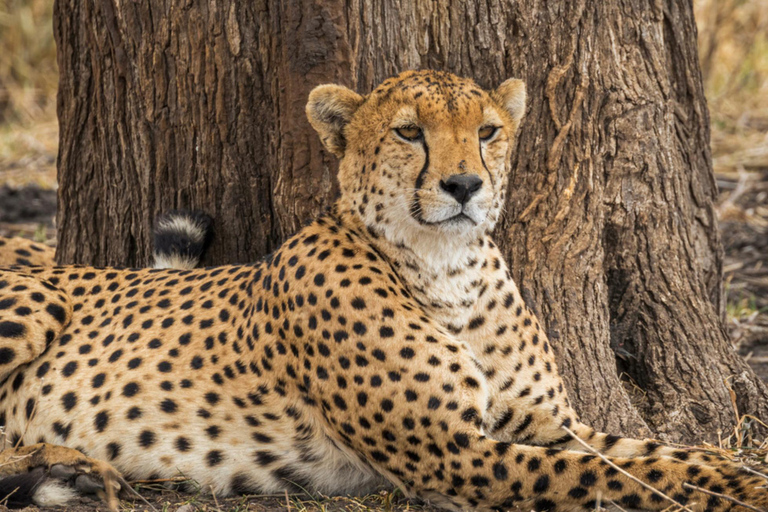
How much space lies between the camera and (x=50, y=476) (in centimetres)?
297

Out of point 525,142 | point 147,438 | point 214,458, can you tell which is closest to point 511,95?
point 525,142

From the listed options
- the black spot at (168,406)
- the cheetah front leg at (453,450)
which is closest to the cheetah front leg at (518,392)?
the cheetah front leg at (453,450)

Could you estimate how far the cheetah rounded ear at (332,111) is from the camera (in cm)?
303

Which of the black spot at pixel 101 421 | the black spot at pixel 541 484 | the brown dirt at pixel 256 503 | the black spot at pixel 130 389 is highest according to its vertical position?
the black spot at pixel 130 389

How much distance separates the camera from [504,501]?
2.73 metres

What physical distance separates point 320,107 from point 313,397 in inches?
36.1

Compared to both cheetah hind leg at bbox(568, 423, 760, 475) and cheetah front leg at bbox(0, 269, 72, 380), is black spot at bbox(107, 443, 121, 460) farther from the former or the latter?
cheetah hind leg at bbox(568, 423, 760, 475)

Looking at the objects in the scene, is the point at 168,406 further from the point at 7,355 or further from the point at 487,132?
the point at 487,132

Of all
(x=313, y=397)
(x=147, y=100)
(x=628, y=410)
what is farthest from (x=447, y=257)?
(x=147, y=100)

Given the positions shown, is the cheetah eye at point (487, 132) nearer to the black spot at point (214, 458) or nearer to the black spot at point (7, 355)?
the black spot at point (214, 458)

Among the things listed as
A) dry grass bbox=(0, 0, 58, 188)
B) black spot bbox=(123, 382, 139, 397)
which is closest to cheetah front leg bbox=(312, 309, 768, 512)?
black spot bbox=(123, 382, 139, 397)

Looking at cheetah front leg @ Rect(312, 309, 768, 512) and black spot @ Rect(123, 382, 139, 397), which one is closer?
cheetah front leg @ Rect(312, 309, 768, 512)

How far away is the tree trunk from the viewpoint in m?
3.33

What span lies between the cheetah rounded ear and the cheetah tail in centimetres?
70
